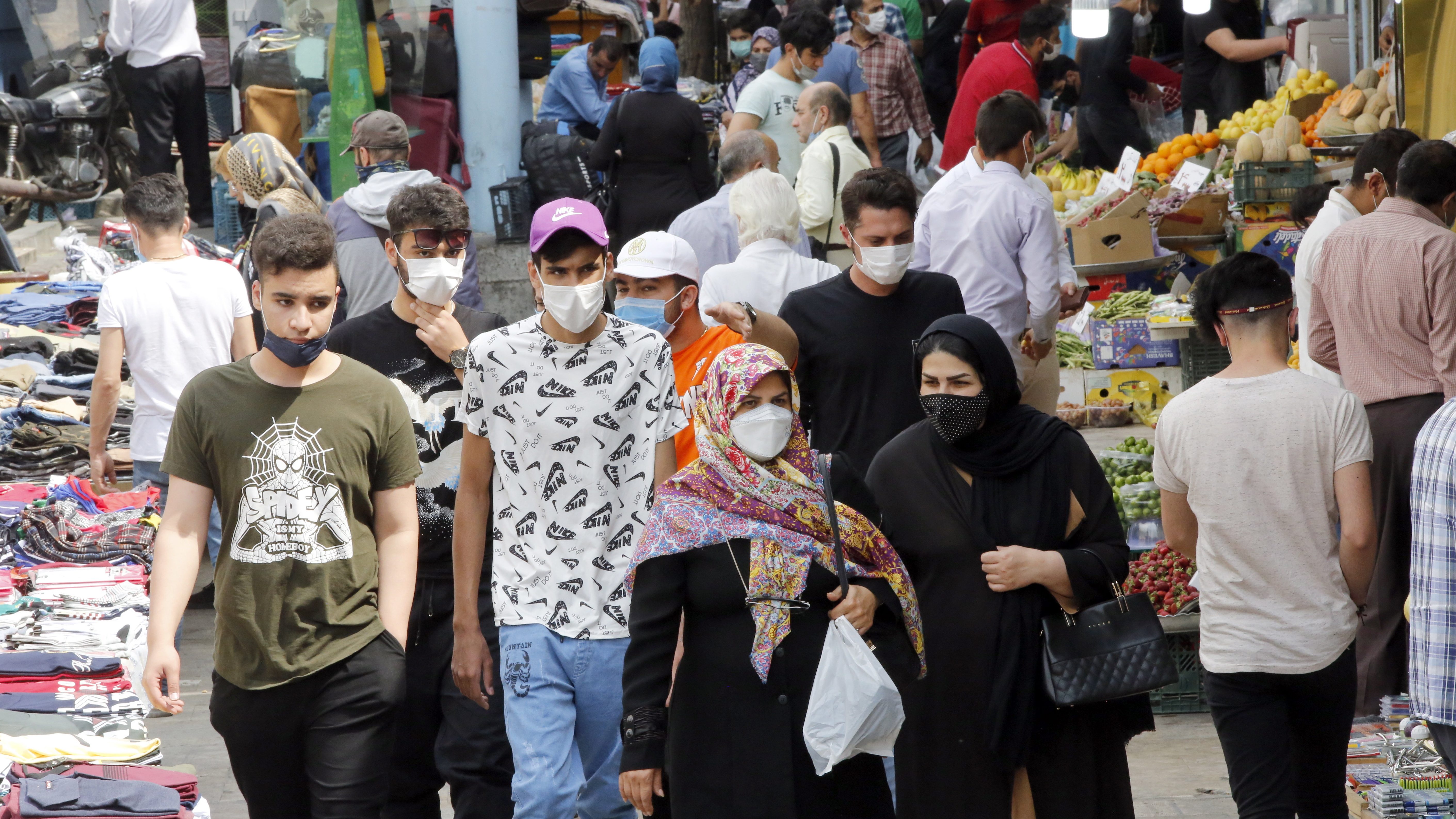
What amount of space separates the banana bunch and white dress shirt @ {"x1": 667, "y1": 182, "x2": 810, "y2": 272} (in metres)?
4.19

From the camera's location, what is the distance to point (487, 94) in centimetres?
1140

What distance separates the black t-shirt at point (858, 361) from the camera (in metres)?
4.81

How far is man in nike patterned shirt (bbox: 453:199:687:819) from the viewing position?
361 centimetres

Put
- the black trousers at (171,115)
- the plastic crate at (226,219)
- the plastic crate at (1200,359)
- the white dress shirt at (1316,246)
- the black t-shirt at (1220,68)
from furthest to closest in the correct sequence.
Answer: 1. the black trousers at (171,115)
2. the black t-shirt at (1220,68)
3. the plastic crate at (226,219)
4. the plastic crate at (1200,359)
5. the white dress shirt at (1316,246)

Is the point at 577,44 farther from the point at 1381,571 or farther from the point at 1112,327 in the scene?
the point at 1381,571

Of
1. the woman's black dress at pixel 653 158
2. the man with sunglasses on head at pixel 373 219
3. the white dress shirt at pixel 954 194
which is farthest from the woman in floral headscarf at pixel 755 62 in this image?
the white dress shirt at pixel 954 194

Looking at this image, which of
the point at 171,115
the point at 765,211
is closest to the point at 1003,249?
the point at 765,211

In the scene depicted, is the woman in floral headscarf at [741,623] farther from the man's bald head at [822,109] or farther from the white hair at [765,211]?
the man's bald head at [822,109]

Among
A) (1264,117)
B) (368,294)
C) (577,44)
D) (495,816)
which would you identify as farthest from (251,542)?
(577,44)

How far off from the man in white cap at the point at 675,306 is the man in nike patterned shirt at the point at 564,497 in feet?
1.76

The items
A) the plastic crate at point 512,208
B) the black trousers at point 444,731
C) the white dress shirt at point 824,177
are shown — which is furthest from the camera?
the plastic crate at point 512,208

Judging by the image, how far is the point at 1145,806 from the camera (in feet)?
16.6

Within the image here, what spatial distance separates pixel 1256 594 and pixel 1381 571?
2076 mm

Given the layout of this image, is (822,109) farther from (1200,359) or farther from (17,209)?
(17,209)
